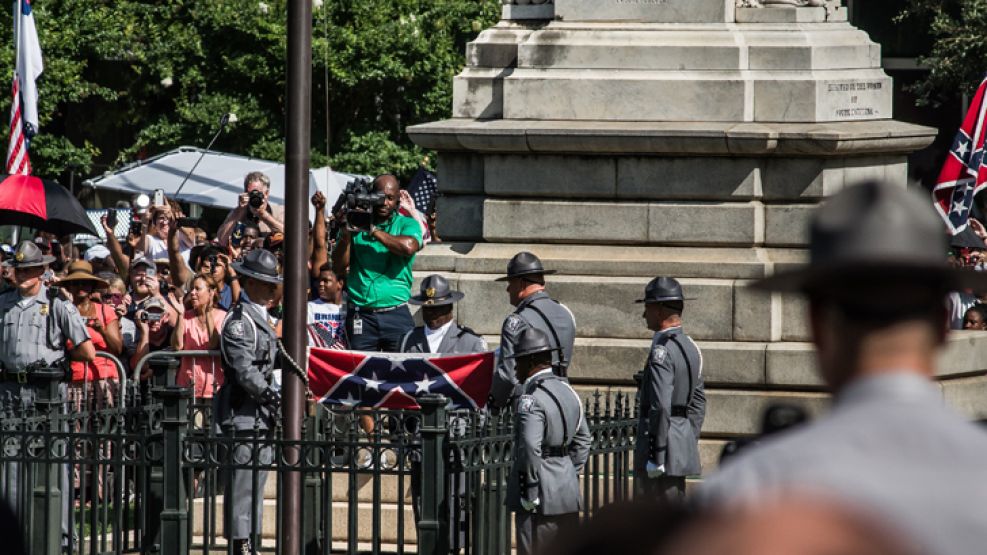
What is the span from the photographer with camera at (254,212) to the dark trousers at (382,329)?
9.75 feet

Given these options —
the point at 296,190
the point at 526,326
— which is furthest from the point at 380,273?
the point at 296,190

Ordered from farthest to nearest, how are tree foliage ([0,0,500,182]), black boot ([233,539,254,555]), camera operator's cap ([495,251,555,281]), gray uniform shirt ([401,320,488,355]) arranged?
tree foliage ([0,0,500,182]) < gray uniform shirt ([401,320,488,355]) < camera operator's cap ([495,251,555,281]) < black boot ([233,539,254,555])

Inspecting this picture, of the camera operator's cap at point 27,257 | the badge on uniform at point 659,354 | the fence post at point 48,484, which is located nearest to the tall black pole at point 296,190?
the fence post at point 48,484

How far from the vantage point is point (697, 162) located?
11680mm

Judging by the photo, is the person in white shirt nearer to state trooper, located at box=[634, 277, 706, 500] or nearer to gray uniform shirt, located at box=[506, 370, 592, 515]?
state trooper, located at box=[634, 277, 706, 500]

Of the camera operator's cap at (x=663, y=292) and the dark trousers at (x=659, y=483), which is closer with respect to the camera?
the dark trousers at (x=659, y=483)

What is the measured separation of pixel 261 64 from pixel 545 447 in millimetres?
19967

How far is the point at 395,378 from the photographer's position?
33.9 ft

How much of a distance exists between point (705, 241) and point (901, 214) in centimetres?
920

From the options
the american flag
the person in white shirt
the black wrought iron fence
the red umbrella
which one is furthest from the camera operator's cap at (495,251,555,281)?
the american flag

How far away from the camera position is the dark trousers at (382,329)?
12281mm

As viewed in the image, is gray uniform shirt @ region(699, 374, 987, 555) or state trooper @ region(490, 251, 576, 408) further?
state trooper @ region(490, 251, 576, 408)

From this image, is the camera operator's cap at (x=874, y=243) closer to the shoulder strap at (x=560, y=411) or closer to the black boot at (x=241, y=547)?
the shoulder strap at (x=560, y=411)

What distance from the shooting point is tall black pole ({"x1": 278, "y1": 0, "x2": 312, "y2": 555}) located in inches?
343
